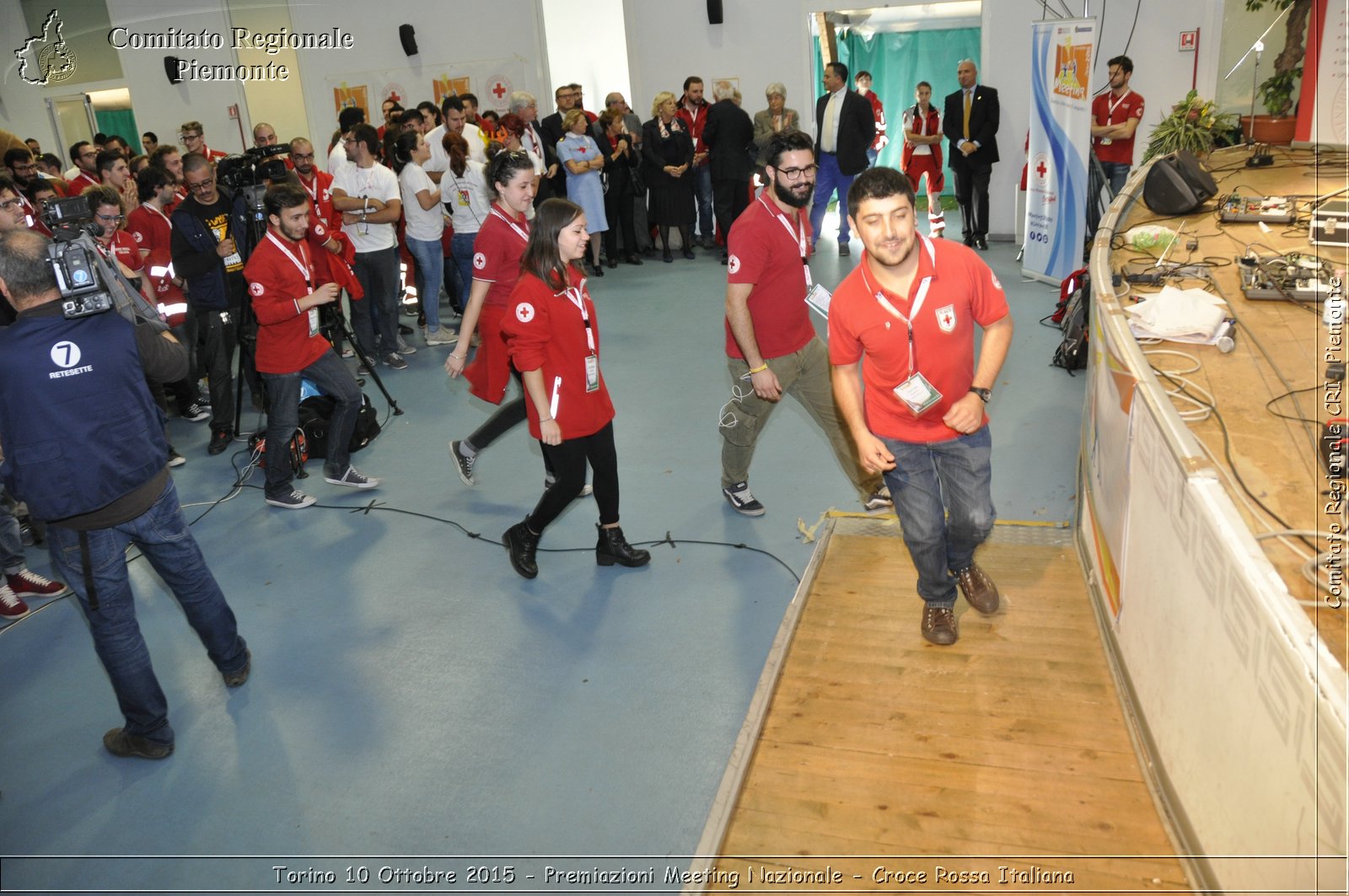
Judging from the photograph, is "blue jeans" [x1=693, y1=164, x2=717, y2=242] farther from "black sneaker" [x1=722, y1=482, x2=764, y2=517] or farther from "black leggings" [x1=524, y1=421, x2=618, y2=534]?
"black leggings" [x1=524, y1=421, x2=618, y2=534]

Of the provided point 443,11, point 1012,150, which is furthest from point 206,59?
point 1012,150

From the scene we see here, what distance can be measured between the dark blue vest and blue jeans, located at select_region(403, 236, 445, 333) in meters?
4.86

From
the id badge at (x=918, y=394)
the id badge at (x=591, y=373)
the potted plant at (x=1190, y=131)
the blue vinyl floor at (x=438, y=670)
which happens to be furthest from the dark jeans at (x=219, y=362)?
the potted plant at (x=1190, y=131)

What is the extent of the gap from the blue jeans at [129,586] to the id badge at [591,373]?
153 centimetres

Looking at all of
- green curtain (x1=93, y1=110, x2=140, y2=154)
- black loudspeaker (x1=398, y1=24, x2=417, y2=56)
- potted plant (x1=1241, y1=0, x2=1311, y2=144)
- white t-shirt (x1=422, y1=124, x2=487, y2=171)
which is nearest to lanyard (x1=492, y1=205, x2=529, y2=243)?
white t-shirt (x1=422, y1=124, x2=487, y2=171)

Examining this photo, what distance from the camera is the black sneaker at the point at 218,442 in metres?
6.10

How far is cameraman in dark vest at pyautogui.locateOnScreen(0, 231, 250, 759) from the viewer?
2922 mm

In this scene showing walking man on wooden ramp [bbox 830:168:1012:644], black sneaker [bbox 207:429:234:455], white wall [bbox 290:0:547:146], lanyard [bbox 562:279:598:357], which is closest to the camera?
walking man on wooden ramp [bbox 830:168:1012:644]

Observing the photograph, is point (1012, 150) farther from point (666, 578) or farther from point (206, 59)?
point (206, 59)

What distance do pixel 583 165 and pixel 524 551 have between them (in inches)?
244

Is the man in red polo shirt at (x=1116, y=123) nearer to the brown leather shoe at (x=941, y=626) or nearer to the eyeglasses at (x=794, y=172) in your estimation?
the eyeglasses at (x=794, y=172)

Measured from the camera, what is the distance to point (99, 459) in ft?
9.89

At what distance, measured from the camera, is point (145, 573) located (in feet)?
15.2

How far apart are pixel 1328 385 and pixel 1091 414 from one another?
925 mm
